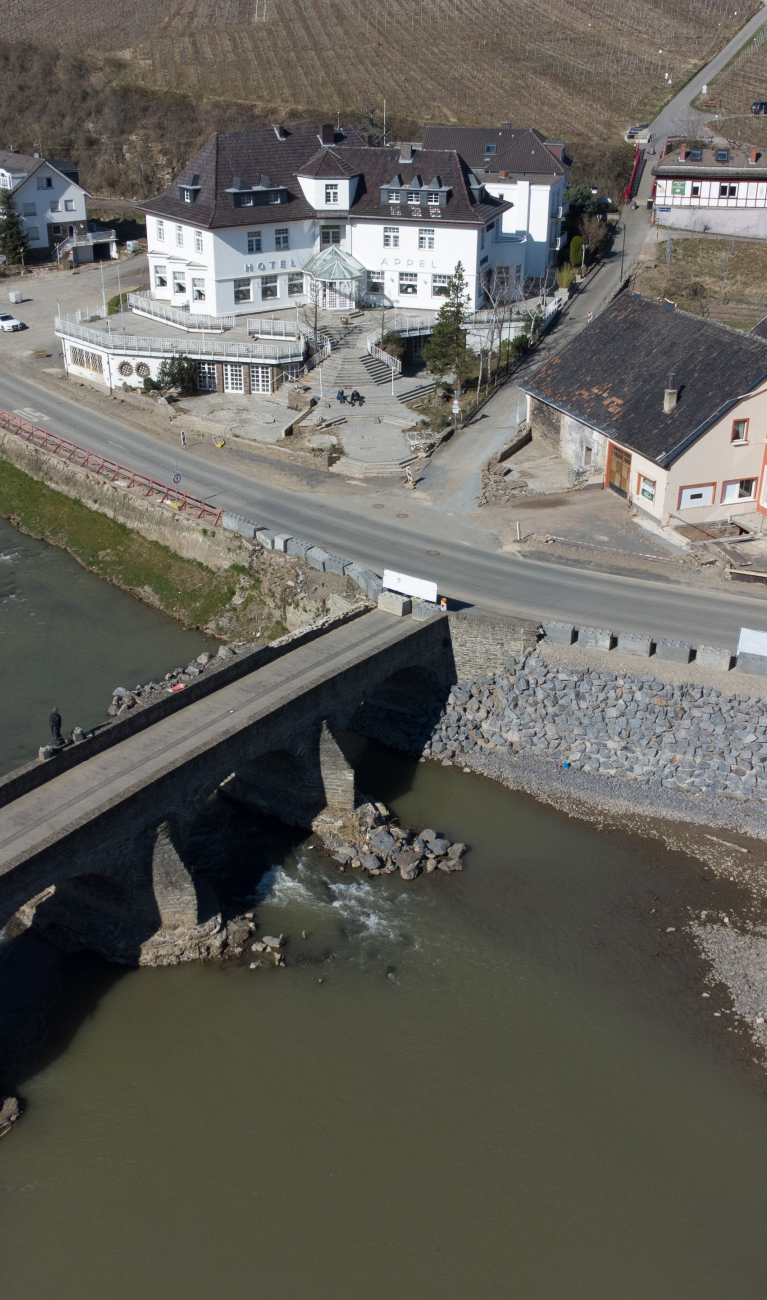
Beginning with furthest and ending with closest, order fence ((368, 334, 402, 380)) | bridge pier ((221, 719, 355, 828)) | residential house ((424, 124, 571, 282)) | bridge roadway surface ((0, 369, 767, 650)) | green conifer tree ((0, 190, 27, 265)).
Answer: green conifer tree ((0, 190, 27, 265))
residential house ((424, 124, 571, 282))
fence ((368, 334, 402, 380))
bridge roadway surface ((0, 369, 767, 650))
bridge pier ((221, 719, 355, 828))

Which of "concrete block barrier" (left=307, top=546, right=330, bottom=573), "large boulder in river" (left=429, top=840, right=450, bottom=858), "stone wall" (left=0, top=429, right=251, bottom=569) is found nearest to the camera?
"large boulder in river" (left=429, top=840, right=450, bottom=858)

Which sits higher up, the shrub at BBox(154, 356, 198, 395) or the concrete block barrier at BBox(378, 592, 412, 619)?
the shrub at BBox(154, 356, 198, 395)

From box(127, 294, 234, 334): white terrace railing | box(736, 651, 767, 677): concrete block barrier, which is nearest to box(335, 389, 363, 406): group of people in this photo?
box(127, 294, 234, 334): white terrace railing

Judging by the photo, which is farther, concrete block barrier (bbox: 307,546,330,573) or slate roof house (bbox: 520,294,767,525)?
slate roof house (bbox: 520,294,767,525)

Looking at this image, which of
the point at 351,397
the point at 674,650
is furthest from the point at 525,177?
the point at 674,650

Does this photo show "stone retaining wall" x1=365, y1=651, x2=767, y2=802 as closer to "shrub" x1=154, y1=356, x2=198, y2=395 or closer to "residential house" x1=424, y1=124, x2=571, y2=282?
"shrub" x1=154, y1=356, x2=198, y2=395

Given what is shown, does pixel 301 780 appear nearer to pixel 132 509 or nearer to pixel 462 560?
pixel 462 560
